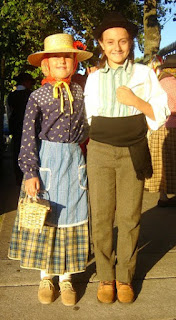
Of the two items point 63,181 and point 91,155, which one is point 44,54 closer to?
point 91,155

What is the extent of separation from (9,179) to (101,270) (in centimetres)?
513

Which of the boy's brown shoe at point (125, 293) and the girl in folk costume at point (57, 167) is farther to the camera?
the boy's brown shoe at point (125, 293)

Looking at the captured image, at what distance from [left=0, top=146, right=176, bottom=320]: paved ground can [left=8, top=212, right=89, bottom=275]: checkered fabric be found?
0.27m

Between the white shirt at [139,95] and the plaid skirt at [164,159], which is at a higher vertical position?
the white shirt at [139,95]

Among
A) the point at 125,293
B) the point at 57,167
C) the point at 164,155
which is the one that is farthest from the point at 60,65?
the point at 164,155

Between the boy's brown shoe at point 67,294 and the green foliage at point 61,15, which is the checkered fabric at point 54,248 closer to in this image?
the boy's brown shoe at point 67,294

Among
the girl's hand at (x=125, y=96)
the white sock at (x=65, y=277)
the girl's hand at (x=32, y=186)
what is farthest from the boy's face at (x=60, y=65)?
the white sock at (x=65, y=277)

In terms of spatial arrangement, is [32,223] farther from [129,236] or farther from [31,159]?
[129,236]

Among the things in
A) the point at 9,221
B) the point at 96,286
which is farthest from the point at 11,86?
the point at 96,286

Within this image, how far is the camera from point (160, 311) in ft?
10.5

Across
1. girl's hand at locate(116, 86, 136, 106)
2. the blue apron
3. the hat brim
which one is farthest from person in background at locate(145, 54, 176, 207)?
girl's hand at locate(116, 86, 136, 106)

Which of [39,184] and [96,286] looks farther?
[96,286]

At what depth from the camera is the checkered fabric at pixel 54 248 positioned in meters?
3.23

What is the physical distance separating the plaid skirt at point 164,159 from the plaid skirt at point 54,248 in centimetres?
266
